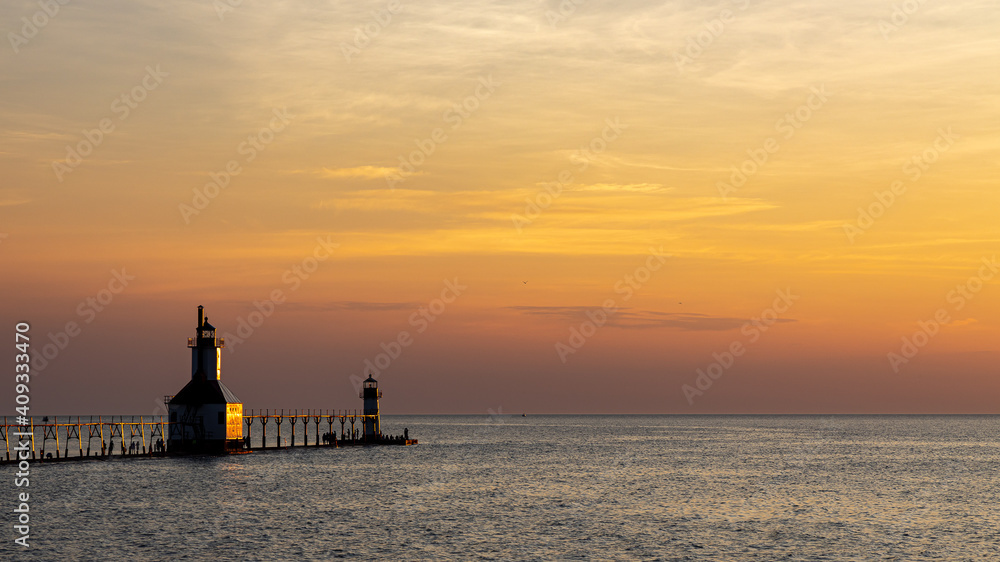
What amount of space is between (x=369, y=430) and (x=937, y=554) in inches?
4394

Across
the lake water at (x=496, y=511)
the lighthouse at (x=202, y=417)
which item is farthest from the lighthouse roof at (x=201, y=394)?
the lake water at (x=496, y=511)

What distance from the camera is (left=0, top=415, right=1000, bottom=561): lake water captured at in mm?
55094

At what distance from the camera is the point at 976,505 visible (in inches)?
3140

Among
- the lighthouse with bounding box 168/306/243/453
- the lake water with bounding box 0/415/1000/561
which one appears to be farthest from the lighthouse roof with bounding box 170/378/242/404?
the lake water with bounding box 0/415/1000/561

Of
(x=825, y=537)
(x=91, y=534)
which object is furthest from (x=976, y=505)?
(x=91, y=534)

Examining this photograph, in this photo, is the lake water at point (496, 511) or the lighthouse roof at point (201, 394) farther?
the lighthouse roof at point (201, 394)

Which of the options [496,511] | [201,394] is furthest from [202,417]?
[496,511]

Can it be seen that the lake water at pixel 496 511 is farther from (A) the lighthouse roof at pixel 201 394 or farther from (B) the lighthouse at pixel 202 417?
(A) the lighthouse roof at pixel 201 394

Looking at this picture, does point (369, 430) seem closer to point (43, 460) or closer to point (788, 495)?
point (43, 460)

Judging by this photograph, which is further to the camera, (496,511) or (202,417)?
(202,417)

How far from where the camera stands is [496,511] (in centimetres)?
7200

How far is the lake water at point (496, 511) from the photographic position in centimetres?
5509

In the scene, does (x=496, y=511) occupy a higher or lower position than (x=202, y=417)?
lower

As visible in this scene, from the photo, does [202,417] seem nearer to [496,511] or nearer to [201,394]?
[201,394]
